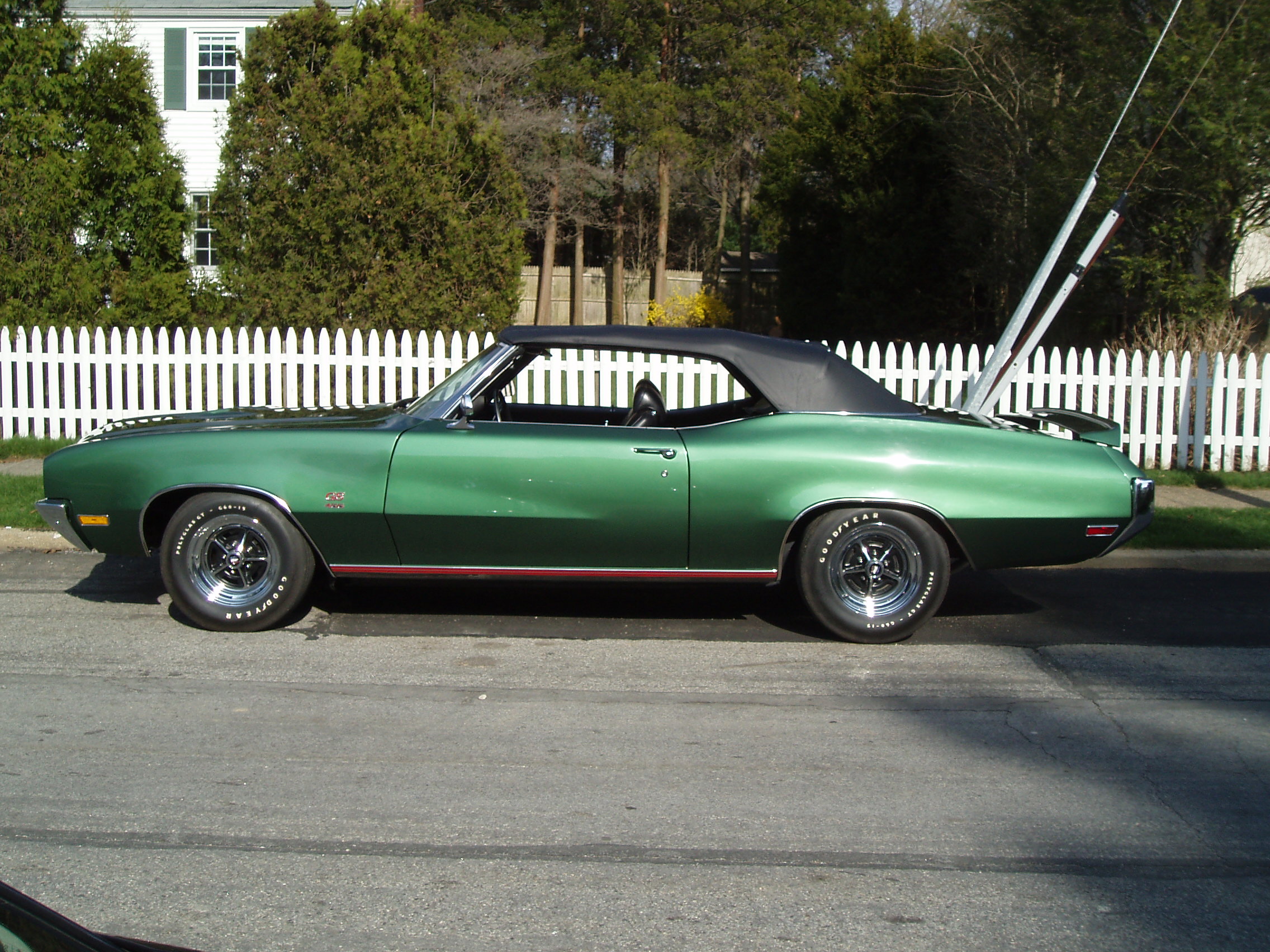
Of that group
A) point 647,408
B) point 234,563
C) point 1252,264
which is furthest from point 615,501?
point 1252,264

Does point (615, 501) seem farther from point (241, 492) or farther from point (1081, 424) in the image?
point (1081, 424)

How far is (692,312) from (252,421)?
25419mm

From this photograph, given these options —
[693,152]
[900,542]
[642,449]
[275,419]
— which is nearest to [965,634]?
[900,542]

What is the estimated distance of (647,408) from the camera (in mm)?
6266

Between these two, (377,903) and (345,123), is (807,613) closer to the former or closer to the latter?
(377,903)

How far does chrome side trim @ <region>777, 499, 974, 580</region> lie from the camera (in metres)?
5.88

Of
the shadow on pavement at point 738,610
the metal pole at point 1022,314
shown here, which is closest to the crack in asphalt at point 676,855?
the shadow on pavement at point 738,610

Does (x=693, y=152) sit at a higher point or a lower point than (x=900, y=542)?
higher

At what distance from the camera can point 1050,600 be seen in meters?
7.21

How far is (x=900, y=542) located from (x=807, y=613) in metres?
0.99

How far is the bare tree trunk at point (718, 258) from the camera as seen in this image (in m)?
37.7

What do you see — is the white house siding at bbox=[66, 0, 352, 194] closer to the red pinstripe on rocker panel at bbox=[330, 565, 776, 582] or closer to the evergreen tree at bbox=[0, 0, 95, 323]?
the evergreen tree at bbox=[0, 0, 95, 323]

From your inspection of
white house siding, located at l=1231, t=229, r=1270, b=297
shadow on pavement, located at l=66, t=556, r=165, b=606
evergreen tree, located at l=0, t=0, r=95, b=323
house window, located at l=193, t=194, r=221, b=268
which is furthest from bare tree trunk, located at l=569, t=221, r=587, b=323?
shadow on pavement, located at l=66, t=556, r=165, b=606

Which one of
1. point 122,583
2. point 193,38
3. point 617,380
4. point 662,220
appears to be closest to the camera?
point 122,583
